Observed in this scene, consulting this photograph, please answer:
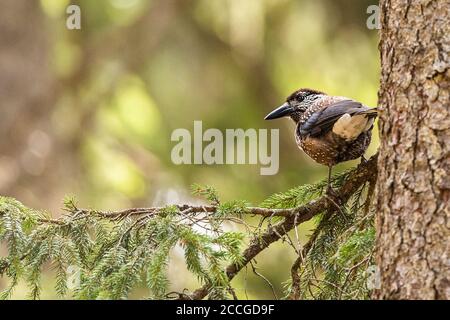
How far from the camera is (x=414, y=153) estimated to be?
240cm

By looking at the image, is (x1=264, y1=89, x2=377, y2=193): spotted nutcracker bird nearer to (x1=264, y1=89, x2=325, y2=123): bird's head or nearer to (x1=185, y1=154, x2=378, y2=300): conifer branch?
(x1=264, y1=89, x2=325, y2=123): bird's head

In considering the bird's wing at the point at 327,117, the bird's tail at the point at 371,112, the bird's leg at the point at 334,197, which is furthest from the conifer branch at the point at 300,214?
the bird's wing at the point at 327,117

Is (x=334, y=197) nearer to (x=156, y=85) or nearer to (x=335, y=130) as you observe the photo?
(x=335, y=130)

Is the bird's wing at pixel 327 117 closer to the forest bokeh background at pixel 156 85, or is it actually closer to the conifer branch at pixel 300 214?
the conifer branch at pixel 300 214

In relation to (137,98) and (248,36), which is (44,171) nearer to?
(137,98)

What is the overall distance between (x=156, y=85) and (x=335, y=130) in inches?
175

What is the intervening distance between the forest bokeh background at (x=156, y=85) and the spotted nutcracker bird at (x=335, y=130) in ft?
8.76

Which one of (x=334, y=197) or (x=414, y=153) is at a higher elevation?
(x=334, y=197)

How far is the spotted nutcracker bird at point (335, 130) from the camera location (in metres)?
3.64

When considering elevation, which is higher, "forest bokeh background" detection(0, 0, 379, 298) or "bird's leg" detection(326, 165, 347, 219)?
"forest bokeh background" detection(0, 0, 379, 298)

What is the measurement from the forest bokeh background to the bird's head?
7.71ft

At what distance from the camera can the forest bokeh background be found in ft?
22.9

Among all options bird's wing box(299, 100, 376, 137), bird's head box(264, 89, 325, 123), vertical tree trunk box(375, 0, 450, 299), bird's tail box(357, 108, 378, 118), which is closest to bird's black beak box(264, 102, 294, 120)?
bird's head box(264, 89, 325, 123)

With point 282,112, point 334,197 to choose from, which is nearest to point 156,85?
point 282,112
